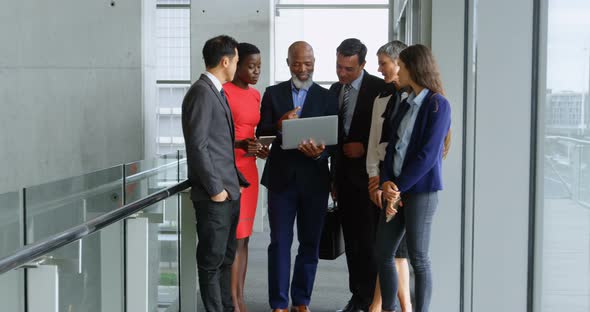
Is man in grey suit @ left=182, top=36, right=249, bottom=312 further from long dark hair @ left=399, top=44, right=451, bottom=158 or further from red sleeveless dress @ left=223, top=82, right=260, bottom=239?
long dark hair @ left=399, top=44, right=451, bottom=158

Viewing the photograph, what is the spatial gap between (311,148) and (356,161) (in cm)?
38

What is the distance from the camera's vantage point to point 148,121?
6.32 meters

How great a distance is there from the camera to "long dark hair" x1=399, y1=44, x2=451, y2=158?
12.9ft

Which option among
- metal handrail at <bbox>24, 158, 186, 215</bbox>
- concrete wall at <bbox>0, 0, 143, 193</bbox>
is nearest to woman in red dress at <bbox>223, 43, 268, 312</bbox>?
metal handrail at <bbox>24, 158, 186, 215</bbox>

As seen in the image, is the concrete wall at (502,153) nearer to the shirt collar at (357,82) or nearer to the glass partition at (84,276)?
the shirt collar at (357,82)

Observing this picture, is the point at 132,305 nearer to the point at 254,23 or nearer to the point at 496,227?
the point at 496,227

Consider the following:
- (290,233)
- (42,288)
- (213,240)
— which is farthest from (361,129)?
(42,288)

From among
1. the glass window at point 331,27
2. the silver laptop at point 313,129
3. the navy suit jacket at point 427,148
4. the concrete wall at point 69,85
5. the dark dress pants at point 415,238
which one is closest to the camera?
the navy suit jacket at point 427,148

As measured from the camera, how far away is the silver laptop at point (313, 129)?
4.71 metres

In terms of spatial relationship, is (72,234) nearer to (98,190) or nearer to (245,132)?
(98,190)

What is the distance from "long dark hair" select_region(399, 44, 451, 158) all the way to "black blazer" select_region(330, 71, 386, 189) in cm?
107

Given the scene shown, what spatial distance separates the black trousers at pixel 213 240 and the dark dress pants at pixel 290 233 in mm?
645

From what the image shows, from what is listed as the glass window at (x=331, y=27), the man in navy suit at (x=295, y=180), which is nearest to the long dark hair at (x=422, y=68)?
the man in navy suit at (x=295, y=180)

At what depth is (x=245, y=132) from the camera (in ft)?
16.0
